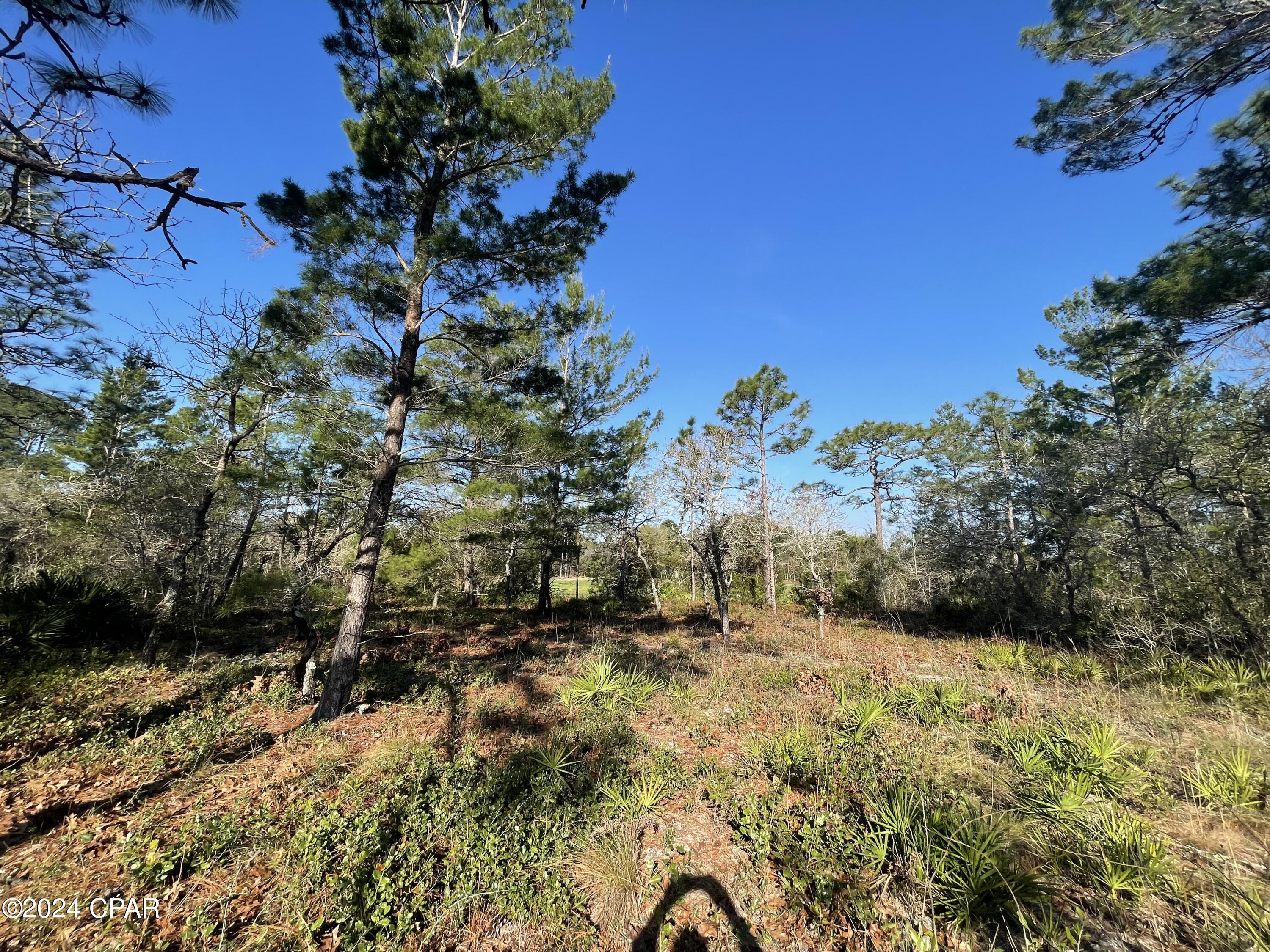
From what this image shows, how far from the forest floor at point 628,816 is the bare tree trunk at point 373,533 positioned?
50 centimetres

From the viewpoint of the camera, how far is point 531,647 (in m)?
9.74

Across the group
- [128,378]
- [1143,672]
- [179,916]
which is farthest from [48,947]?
[128,378]

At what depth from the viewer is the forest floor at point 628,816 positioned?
279 centimetres

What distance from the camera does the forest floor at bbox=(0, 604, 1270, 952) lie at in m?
2.79

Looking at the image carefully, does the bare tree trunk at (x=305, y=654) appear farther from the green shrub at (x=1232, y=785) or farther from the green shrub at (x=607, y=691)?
the green shrub at (x=1232, y=785)

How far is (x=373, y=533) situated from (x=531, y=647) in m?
5.21

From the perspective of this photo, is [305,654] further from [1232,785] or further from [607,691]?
[1232,785]

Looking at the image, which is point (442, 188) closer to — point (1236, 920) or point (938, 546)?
point (1236, 920)

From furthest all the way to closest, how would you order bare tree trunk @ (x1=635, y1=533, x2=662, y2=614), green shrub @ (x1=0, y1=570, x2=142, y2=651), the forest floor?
bare tree trunk @ (x1=635, y1=533, x2=662, y2=614) < green shrub @ (x1=0, y1=570, x2=142, y2=651) < the forest floor

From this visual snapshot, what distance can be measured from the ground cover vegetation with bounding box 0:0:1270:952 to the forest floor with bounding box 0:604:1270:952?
0.12 feet

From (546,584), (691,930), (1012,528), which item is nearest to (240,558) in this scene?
(546,584)

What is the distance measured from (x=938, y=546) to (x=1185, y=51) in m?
13.4

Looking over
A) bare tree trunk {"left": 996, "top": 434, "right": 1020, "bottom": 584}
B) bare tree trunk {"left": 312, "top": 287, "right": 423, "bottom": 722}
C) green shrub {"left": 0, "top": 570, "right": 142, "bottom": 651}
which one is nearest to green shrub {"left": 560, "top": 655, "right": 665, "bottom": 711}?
bare tree trunk {"left": 312, "top": 287, "right": 423, "bottom": 722}

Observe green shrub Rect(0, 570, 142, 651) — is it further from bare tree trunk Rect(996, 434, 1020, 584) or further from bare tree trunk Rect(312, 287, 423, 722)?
bare tree trunk Rect(996, 434, 1020, 584)
